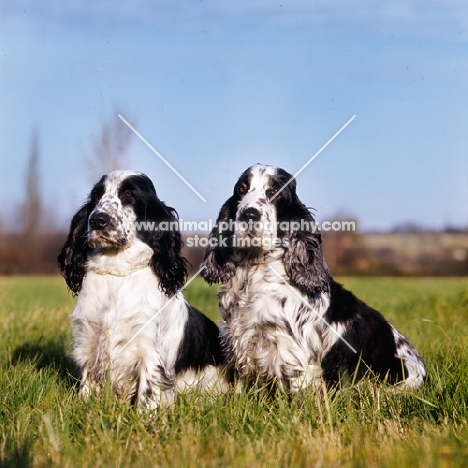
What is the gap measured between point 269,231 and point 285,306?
20.4 inches

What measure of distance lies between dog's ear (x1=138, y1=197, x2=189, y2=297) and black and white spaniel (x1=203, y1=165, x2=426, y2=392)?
33 cm

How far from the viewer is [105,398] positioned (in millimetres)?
4242

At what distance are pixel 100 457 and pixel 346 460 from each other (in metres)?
1.16

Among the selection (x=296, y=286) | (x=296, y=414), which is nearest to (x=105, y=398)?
(x=296, y=414)

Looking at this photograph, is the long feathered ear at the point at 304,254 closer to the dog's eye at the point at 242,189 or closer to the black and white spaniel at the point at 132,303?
the dog's eye at the point at 242,189

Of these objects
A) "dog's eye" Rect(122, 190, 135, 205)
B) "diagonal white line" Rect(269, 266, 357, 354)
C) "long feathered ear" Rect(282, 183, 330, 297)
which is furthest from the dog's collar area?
"long feathered ear" Rect(282, 183, 330, 297)

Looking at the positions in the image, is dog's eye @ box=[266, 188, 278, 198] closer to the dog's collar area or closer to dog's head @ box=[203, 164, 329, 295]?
dog's head @ box=[203, 164, 329, 295]

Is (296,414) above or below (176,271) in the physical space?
below

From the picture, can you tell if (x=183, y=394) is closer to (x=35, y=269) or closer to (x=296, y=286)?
(x=296, y=286)

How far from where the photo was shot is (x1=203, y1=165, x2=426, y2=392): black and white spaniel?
4.79 meters

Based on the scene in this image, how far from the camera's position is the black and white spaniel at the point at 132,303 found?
4656 mm

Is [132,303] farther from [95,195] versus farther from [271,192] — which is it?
[271,192]

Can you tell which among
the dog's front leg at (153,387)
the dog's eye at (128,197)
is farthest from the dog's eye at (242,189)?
the dog's front leg at (153,387)

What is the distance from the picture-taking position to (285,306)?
4820 millimetres
